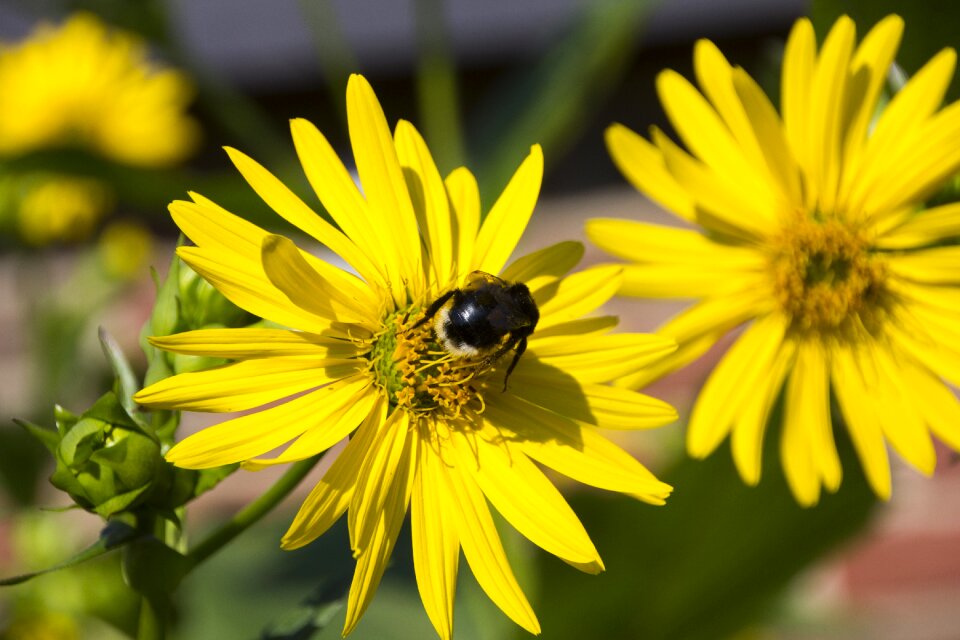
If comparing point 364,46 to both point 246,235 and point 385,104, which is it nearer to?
point 385,104

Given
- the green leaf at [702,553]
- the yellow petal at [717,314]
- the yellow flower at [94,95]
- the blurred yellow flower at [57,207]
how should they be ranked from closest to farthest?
the yellow petal at [717,314] → the green leaf at [702,553] → the blurred yellow flower at [57,207] → the yellow flower at [94,95]

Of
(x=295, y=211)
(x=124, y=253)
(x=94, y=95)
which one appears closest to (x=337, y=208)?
(x=295, y=211)

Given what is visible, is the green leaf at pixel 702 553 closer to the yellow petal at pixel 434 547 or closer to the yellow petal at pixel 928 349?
the yellow petal at pixel 928 349

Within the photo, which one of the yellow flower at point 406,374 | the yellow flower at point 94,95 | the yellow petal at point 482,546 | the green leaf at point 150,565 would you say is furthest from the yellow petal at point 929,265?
the yellow flower at point 94,95

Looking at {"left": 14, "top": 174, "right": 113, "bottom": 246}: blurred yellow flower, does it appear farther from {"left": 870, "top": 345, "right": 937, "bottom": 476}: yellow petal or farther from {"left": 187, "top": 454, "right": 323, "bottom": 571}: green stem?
{"left": 870, "top": 345, "right": 937, "bottom": 476}: yellow petal

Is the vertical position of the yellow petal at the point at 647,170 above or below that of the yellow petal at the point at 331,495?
above

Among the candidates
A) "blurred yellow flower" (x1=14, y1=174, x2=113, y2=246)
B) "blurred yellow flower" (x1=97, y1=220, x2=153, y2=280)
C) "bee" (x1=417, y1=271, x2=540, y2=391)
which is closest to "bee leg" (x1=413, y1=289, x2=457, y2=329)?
"bee" (x1=417, y1=271, x2=540, y2=391)

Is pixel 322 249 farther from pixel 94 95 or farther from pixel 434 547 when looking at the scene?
pixel 94 95
